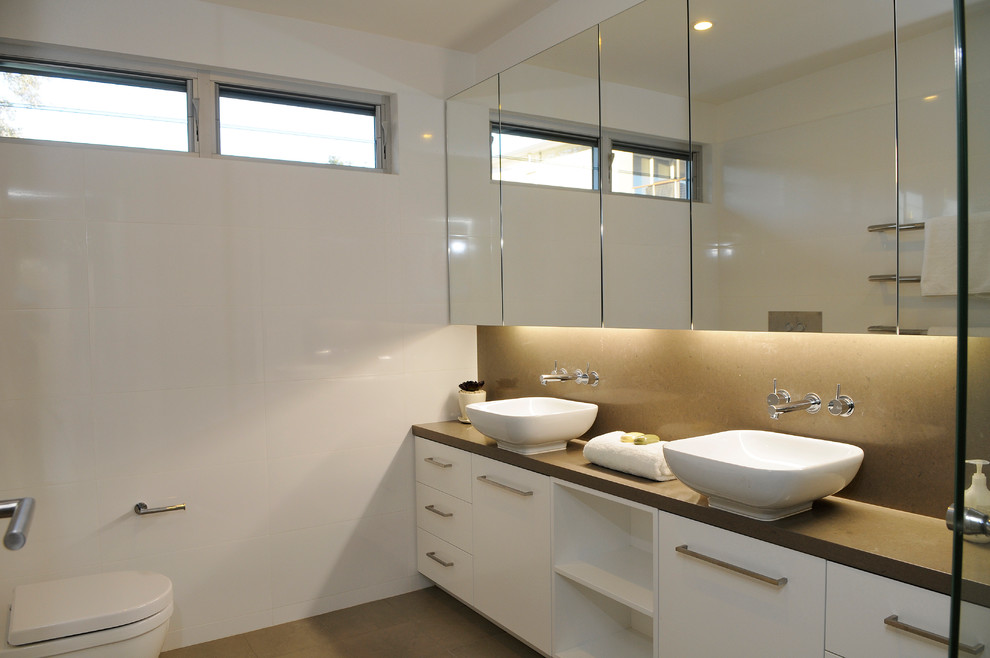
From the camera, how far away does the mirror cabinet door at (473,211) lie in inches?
124

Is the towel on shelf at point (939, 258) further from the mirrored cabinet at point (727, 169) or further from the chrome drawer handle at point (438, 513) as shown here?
the chrome drawer handle at point (438, 513)

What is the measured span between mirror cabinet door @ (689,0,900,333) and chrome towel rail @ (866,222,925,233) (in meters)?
0.01

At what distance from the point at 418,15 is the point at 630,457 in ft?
7.16

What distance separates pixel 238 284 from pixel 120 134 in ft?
2.50

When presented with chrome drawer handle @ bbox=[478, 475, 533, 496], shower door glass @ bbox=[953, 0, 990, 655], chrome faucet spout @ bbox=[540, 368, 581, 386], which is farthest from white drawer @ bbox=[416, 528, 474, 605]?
shower door glass @ bbox=[953, 0, 990, 655]

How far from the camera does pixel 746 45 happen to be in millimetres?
2010

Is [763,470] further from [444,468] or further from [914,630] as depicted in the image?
[444,468]

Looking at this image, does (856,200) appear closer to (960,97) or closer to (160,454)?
(960,97)

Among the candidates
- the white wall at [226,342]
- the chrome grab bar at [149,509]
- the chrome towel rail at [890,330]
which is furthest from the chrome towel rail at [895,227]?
the chrome grab bar at [149,509]

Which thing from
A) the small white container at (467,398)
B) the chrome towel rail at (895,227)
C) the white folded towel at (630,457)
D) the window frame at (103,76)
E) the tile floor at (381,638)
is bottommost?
the tile floor at (381,638)

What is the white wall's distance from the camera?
103 inches

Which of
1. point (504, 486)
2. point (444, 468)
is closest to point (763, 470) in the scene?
point (504, 486)

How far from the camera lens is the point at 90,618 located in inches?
83.7

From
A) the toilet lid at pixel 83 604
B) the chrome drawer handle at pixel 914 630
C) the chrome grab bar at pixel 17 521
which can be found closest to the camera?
the chrome grab bar at pixel 17 521
